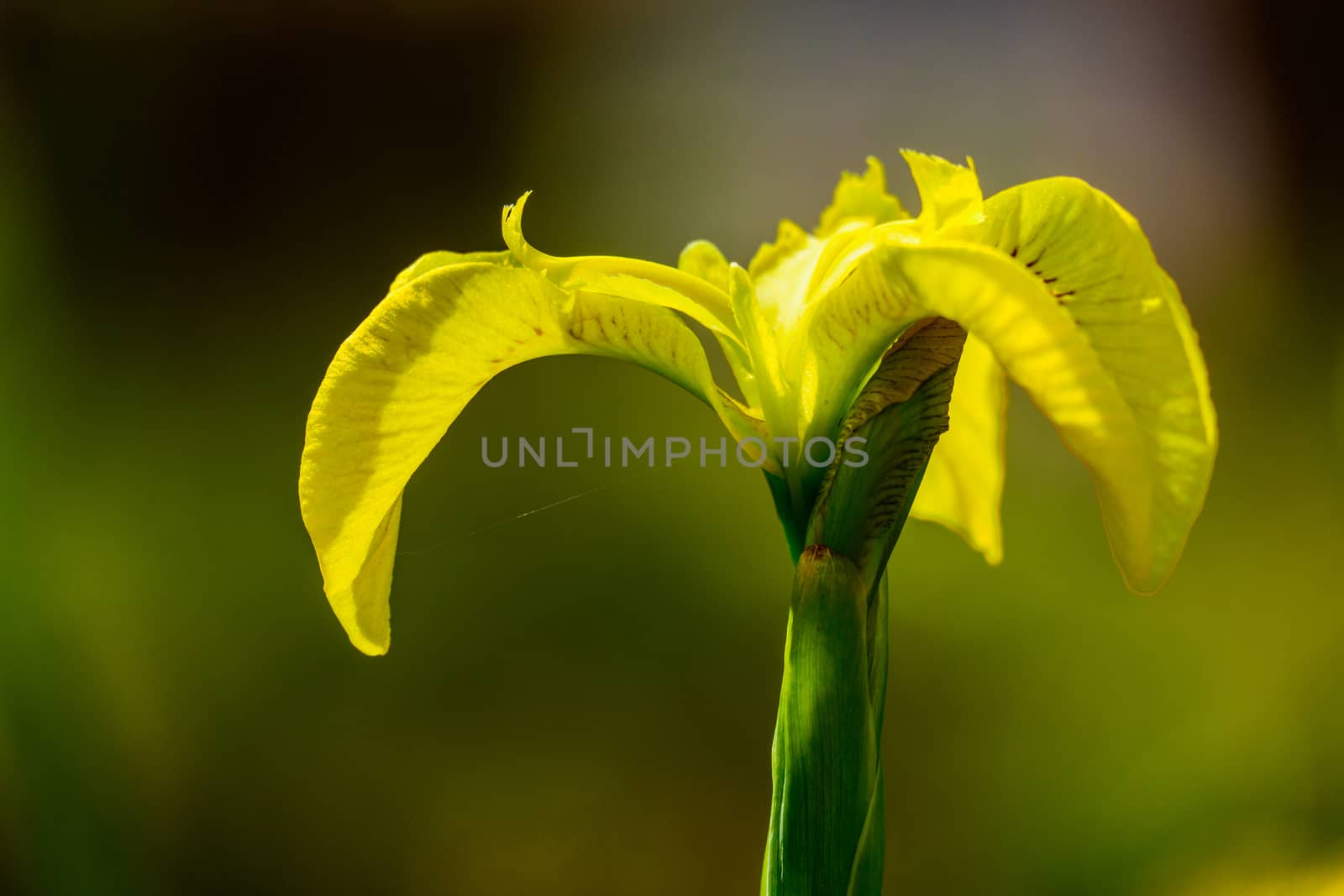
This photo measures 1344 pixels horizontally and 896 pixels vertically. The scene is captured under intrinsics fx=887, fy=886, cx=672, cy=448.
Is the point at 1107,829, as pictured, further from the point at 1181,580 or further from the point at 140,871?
the point at 140,871

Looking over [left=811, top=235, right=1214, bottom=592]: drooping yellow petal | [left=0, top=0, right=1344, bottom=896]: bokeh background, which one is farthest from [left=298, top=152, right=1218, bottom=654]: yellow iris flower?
[left=0, top=0, right=1344, bottom=896]: bokeh background

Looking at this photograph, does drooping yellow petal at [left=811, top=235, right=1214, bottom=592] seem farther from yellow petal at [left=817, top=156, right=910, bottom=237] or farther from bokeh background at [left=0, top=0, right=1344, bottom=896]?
bokeh background at [left=0, top=0, right=1344, bottom=896]

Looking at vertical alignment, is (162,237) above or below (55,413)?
above

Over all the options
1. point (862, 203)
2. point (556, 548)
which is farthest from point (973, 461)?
point (556, 548)

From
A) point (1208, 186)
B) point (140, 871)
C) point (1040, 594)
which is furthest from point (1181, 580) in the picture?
point (140, 871)

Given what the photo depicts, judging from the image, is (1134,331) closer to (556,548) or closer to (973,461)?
(973,461)
